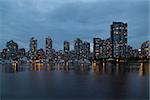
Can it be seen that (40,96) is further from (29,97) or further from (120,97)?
(120,97)

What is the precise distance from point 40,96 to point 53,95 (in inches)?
69.8

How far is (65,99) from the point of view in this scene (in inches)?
1288

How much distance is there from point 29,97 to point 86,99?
23.6 ft

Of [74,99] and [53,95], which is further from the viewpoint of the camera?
[53,95]

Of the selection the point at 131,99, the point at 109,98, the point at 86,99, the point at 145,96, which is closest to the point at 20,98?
the point at 86,99

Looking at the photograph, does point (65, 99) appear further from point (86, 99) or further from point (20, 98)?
point (20, 98)

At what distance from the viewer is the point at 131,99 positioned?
32.9m

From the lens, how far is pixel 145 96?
34.6 meters

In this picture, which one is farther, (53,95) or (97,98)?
(53,95)

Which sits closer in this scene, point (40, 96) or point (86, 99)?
point (86, 99)

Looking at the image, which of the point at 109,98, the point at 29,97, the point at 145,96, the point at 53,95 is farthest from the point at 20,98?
the point at 145,96

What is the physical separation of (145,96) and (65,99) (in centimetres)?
1044

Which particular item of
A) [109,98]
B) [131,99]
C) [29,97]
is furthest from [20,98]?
[131,99]

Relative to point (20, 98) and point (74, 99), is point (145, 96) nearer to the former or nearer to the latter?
point (74, 99)
